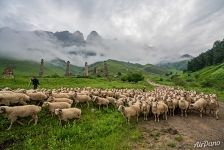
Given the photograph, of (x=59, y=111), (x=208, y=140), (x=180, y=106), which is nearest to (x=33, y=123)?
(x=59, y=111)

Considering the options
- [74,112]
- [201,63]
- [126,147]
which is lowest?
[126,147]

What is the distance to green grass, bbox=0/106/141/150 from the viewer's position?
575 inches

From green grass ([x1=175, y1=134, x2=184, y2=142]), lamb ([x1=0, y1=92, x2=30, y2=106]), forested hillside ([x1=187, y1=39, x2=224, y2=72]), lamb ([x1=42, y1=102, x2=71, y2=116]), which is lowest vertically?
green grass ([x1=175, y1=134, x2=184, y2=142])

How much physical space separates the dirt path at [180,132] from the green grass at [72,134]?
2.81ft

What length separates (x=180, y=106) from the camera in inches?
926

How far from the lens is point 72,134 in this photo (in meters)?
15.9

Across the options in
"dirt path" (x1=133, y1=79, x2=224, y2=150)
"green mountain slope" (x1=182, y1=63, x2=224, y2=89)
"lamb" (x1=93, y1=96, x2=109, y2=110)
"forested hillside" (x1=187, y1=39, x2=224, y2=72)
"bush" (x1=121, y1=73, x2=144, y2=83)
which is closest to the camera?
"dirt path" (x1=133, y1=79, x2=224, y2=150)

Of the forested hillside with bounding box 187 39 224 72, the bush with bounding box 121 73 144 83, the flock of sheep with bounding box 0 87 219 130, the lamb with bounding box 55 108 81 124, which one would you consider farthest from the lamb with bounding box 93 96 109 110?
the forested hillside with bounding box 187 39 224 72

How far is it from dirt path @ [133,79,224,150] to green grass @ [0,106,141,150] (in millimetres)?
858

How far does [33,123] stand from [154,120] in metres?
8.72

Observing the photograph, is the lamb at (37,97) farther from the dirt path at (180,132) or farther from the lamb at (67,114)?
the dirt path at (180,132)

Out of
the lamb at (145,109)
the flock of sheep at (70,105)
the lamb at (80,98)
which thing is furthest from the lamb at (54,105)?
the lamb at (145,109)

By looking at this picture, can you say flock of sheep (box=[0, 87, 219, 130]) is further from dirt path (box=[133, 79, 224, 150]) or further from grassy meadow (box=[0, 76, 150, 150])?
dirt path (box=[133, 79, 224, 150])

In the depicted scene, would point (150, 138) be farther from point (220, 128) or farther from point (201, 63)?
point (201, 63)
